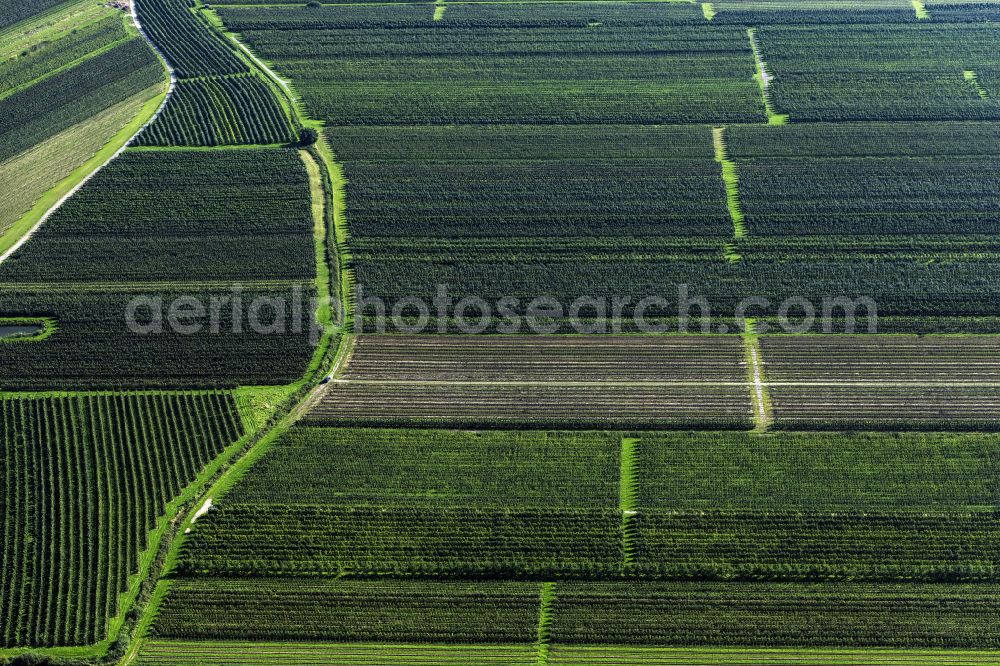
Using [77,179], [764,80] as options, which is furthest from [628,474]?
[77,179]

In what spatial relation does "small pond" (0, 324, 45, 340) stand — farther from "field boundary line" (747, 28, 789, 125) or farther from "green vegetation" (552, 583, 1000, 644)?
"field boundary line" (747, 28, 789, 125)

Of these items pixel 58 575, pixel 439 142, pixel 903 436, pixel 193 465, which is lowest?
pixel 58 575

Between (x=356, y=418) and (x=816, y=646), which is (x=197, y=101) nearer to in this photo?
(x=356, y=418)

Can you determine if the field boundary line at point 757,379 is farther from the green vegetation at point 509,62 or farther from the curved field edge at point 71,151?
the curved field edge at point 71,151

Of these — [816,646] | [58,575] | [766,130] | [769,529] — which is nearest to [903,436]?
[769,529]

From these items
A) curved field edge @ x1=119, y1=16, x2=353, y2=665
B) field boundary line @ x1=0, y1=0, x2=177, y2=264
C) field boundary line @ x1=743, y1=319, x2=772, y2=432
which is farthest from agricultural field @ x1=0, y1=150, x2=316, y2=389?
field boundary line @ x1=743, y1=319, x2=772, y2=432

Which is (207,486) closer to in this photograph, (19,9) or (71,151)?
(71,151)
